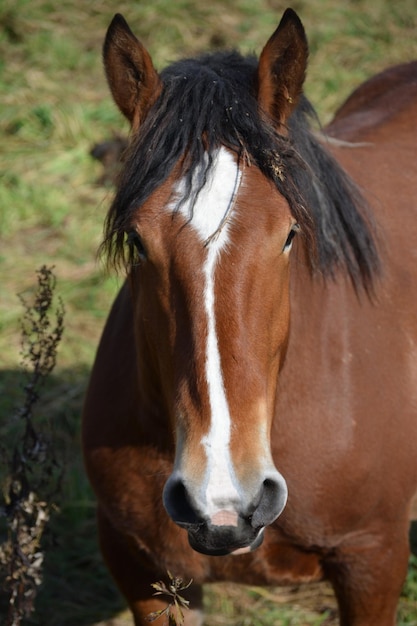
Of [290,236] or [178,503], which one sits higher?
[290,236]

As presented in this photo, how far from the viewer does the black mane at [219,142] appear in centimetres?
198

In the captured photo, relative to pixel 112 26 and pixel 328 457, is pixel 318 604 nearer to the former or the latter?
pixel 328 457

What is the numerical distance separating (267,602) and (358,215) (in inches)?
65.8

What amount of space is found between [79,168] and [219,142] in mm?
4018

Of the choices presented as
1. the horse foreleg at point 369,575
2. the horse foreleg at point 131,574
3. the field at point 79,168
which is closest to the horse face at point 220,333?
the horse foreleg at point 369,575

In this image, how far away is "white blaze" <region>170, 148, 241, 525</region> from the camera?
171 centimetres

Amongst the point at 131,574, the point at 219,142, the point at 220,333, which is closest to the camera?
the point at 220,333

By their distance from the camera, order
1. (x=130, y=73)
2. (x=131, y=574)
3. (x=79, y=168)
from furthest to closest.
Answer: (x=79, y=168), (x=131, y=574), (x=130, y=73)

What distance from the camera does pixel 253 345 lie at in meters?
1.86

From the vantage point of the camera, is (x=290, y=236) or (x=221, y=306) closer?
(x=221, y=306)

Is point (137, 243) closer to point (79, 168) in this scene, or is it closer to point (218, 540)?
point (218, 540)

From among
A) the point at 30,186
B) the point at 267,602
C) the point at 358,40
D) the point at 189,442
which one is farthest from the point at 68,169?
the point at 189,442

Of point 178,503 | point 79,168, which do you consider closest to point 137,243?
point 178,503

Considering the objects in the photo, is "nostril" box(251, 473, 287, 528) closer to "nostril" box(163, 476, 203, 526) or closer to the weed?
"nostril" box(163, 476, 203, 526)
